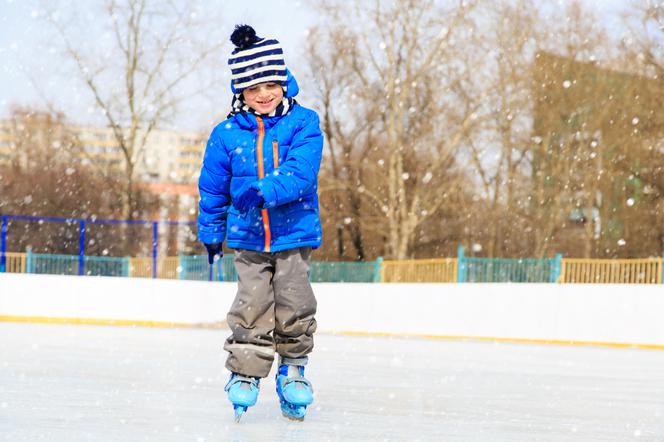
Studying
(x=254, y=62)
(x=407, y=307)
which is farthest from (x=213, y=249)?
(x=407, y=307)

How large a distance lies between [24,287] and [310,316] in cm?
836

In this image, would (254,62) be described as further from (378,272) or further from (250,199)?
(378,272)

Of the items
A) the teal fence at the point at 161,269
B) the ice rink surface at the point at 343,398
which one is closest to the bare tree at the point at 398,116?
the teal fence at the point at 161,269

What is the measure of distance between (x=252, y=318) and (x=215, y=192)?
402 mm

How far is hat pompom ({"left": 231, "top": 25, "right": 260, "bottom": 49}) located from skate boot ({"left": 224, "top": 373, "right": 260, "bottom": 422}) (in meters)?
1.06

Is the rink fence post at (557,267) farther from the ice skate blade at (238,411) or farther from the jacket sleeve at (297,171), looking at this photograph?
the ice skate blade at (238,411)

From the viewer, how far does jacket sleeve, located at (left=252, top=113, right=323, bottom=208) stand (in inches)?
108

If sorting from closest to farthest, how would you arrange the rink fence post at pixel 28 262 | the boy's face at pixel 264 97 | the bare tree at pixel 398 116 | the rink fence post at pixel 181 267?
the boy's face at pixel 264 97 < the rink fence post at pixel 28 262 < the rink fence post at pixel 181 267 < the bare tree at pixel 398 116

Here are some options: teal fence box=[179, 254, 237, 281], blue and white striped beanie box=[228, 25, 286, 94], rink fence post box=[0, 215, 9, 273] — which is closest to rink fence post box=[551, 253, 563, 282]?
teal fence box=[179, 254, 237, 281]

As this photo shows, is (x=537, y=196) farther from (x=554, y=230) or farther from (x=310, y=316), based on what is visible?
(x=310, y=316)

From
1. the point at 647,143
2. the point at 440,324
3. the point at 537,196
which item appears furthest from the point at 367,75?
the point at 440,324

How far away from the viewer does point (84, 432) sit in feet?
8.08

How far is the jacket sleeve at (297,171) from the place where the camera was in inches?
108

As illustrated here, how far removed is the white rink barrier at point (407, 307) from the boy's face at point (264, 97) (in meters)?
6.86
